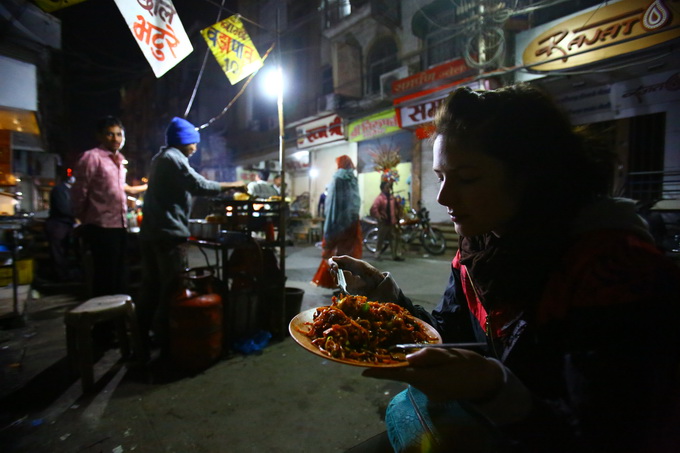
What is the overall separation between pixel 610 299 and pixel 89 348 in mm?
3866

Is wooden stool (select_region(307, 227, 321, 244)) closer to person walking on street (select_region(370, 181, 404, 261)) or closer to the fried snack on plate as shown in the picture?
person walking on street (select_region(370, 181, 404, 261))

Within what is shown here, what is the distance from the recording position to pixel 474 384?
879 millimetres

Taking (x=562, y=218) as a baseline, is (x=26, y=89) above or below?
above

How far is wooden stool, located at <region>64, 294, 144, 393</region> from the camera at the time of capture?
3.11 metres

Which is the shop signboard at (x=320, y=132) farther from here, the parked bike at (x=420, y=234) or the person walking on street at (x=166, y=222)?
the person walking on street at (x=166, y=222)

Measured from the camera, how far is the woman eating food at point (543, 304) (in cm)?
82

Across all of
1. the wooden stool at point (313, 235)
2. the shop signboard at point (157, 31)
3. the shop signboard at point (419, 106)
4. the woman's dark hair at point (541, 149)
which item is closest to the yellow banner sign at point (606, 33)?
the shop signboard at point (419, 106)

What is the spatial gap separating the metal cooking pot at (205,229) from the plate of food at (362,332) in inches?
108

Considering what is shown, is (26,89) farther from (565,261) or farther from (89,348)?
(565,261)

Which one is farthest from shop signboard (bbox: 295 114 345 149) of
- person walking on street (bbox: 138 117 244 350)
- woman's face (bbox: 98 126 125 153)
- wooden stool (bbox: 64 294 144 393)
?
wooden stool (bbox: 64 294 144 393)

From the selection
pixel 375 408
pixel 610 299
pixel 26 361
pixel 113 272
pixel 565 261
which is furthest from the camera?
pixel 113 272

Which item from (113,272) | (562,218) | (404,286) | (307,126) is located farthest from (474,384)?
(307,126)

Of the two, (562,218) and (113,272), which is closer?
(562,218)

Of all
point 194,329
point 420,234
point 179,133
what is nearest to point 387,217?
point 420,234
